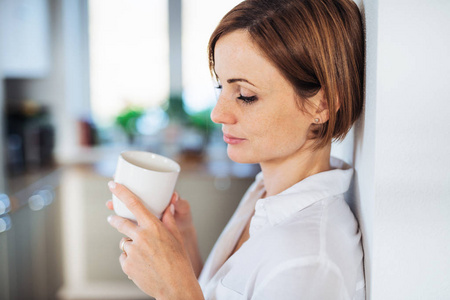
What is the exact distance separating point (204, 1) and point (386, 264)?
3158mm

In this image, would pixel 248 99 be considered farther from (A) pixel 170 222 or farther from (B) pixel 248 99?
(A) pixel 170 222

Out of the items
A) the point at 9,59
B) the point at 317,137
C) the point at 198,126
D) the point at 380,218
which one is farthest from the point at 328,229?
the point at 198,126

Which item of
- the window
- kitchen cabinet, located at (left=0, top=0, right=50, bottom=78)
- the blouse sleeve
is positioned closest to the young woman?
the blouse sleeve

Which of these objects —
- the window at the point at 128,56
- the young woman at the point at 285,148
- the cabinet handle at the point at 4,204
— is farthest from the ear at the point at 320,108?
the window at the point at 128,56

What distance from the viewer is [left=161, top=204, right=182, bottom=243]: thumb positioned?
0.90m

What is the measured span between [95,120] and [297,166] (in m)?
2.99

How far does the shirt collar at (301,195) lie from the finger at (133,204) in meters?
0.20

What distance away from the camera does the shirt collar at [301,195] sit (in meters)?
0.81

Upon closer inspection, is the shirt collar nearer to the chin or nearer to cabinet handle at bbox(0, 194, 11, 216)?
the chin

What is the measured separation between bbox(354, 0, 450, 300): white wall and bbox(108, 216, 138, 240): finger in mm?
409

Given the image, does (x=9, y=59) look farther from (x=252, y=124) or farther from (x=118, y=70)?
(x=252, y=124)

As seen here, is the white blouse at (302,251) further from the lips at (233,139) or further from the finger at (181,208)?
the finger at (181,208)

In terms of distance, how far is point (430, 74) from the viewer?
0.65 metres

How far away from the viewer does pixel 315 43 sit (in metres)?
0.76
